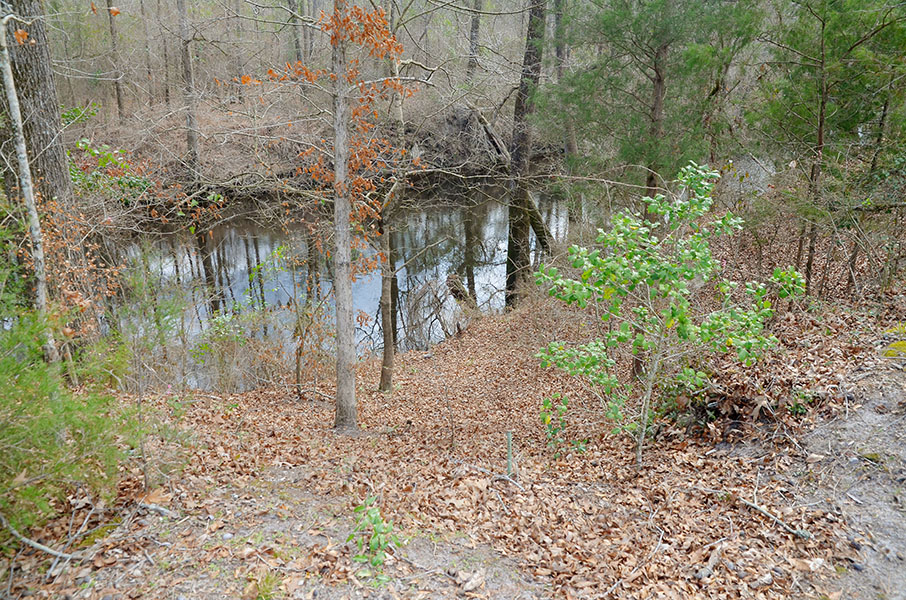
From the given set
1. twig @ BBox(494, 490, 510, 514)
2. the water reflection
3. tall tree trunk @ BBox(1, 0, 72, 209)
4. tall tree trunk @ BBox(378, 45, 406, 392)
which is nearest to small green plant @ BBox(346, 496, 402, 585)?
twig @ BBox(494, 490, 510, 514)

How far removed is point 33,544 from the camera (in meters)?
3.60

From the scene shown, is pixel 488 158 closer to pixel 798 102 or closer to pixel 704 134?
pixel 704 134

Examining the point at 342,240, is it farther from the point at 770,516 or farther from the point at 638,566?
the point at 770,516

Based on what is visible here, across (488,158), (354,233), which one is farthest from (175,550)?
(488,158)

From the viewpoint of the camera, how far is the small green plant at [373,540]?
13.1ft

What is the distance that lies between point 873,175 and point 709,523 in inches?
227

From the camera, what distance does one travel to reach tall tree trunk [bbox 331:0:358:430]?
661 centimetres

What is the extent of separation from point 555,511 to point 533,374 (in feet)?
18.5

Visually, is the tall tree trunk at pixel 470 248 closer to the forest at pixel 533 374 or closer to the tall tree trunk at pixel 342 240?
the forest at pixel 533 374

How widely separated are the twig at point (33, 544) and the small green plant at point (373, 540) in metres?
1.93

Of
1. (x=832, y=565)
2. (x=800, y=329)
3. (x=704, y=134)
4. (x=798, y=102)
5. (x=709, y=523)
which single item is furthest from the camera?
(x=704, y=134)

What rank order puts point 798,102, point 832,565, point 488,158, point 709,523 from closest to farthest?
point 832,565 → point 709,523 → point 798,102 → point 488,158

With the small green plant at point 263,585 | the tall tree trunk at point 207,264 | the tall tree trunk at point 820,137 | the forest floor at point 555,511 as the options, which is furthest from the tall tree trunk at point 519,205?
the small green plant at point 263,585

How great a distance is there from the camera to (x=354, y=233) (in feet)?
28.2
